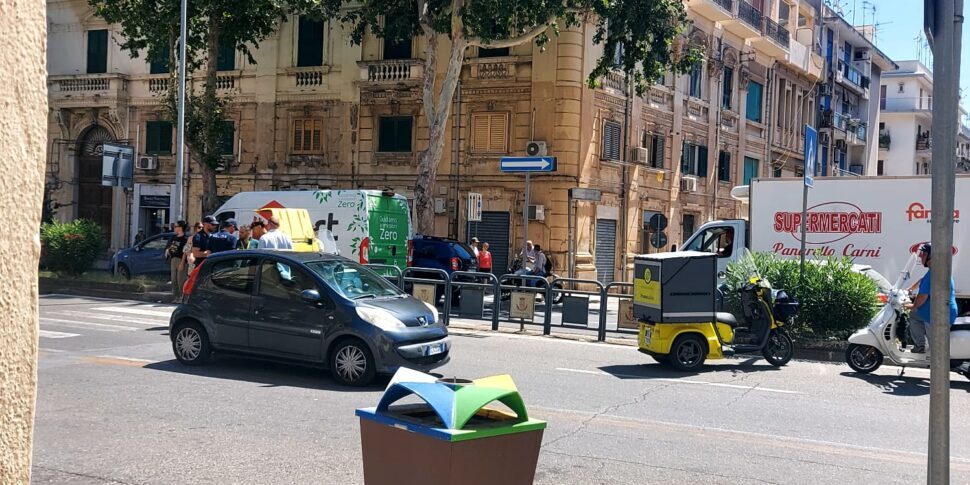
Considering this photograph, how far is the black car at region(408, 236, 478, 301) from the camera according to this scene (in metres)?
22.6

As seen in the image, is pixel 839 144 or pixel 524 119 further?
pixel 839 144

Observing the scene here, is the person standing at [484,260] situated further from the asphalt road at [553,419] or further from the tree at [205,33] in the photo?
the asphalt road at [553,419]

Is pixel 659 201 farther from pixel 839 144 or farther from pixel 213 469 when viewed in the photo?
pixel 213 469

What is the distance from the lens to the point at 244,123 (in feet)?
105

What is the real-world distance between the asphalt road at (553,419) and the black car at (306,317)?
1.13ft

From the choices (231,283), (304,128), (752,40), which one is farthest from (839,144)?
(231,283)

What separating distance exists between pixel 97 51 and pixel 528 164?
1959 cm

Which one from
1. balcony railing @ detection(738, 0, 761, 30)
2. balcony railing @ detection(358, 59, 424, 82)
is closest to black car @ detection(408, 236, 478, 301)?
balcony railing @ detection(358, 59, 424, 82)

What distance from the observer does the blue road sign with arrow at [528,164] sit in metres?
24.5

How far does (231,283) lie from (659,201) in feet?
75.2

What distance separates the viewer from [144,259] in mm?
24922

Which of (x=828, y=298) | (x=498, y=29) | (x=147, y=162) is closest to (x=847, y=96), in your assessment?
(x=498, y=29)

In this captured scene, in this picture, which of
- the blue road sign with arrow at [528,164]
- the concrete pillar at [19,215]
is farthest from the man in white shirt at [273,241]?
the concrete pillar at [19,215]

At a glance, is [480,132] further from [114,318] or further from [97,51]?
[97,51]
